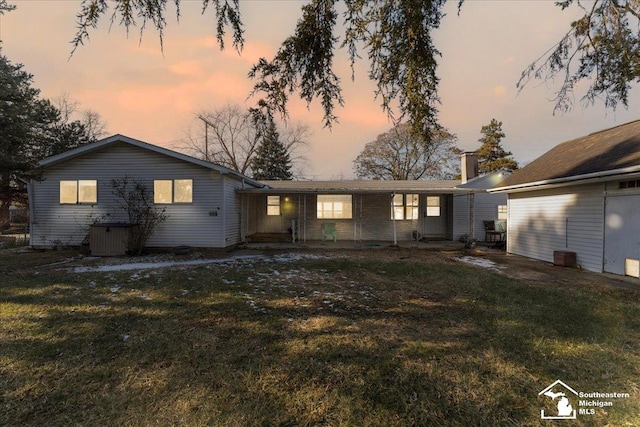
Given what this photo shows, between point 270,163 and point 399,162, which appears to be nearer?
point 399,162

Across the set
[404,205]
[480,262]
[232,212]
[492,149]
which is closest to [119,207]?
[232,212]

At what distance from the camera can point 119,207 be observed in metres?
11.4

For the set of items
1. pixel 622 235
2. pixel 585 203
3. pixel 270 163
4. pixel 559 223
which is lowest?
pixel 622 235

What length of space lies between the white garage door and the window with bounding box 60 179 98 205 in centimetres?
1667

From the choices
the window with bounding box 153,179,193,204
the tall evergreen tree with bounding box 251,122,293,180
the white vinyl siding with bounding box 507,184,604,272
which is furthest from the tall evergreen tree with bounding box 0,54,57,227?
the white vinyl siding with bounding box 507,184,604,272

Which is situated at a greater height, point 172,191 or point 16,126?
point 16,126

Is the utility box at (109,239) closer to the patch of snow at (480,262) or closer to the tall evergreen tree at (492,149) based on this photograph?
the patch of snow at (480,262)

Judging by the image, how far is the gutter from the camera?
6984mm

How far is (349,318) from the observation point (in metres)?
4.52

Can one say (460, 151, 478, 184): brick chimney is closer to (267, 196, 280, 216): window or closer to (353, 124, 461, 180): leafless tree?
(267, 196, 280, 216): window

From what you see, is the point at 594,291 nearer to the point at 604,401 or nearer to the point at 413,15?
the point at 604,401

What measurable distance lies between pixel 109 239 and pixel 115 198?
180 cm

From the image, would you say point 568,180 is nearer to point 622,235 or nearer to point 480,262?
point 622,235

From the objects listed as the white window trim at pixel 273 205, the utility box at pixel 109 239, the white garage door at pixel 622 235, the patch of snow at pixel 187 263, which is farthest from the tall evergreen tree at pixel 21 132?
the white garage door at pixel 622 235
